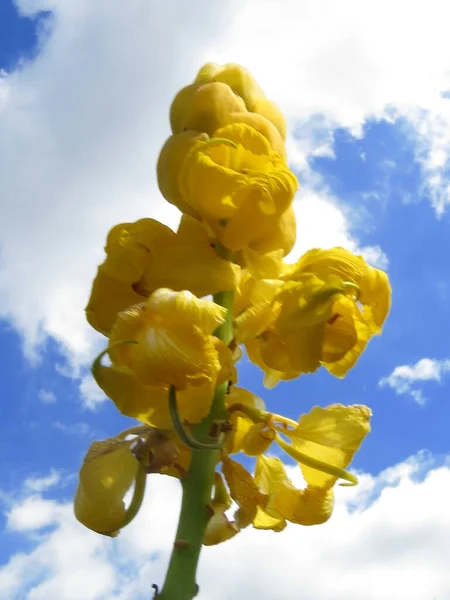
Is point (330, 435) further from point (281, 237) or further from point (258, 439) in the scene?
point (281, 237)

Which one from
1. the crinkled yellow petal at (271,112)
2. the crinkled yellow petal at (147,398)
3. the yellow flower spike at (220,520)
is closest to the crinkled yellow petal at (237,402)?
the yellow flower spike at (220,520)

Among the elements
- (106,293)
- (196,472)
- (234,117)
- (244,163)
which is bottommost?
(196,472)

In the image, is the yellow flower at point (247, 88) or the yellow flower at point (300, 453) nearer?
the yellow flower at point (300, 453)

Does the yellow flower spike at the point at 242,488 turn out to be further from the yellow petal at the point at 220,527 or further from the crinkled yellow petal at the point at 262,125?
the crinkled yellow petal at the point at 262,125

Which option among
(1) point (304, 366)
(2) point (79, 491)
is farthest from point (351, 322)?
(2) point (79, 491)

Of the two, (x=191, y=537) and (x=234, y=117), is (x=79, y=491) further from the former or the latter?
(x=234, y=117)
